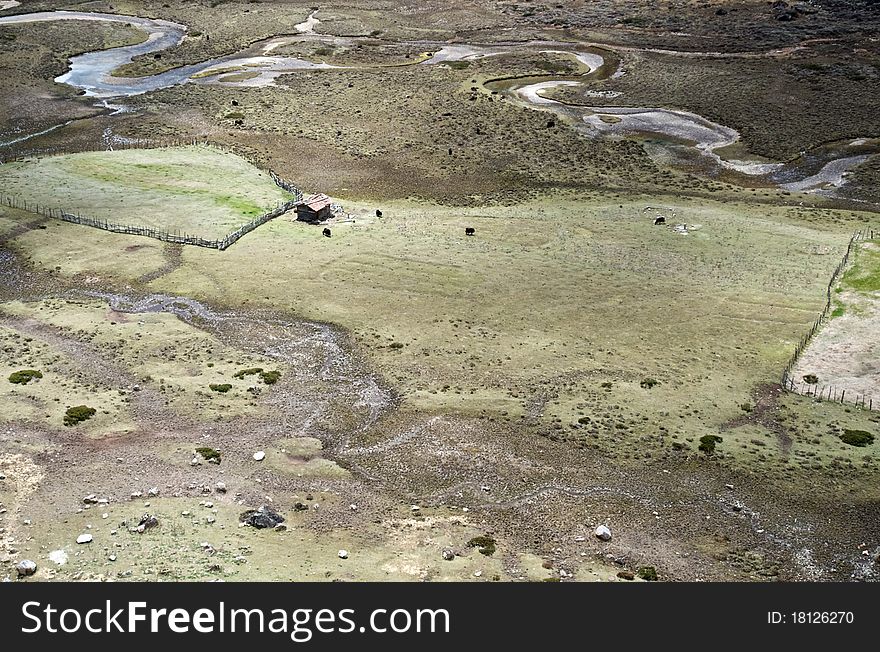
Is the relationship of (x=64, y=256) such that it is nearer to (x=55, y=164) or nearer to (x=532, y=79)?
(x=55, y=164)

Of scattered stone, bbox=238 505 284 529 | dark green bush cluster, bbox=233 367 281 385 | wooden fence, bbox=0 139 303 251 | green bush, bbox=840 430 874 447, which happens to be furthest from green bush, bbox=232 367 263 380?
green bush, bbox=840 430 874 447

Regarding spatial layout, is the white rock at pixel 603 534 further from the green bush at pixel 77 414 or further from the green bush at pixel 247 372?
the green bush at pixel 77 414

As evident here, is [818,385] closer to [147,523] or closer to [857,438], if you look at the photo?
[857,438]

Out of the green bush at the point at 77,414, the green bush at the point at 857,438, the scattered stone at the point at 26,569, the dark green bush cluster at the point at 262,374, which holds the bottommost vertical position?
the green bush at the point at 857,438

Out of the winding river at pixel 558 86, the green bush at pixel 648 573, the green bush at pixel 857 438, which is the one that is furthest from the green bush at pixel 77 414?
the winding river at pixel 558 86

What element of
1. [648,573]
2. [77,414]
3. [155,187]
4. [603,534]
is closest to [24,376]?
[77,414]

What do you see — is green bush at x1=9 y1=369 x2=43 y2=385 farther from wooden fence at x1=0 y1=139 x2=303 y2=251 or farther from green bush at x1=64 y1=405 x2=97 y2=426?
wooden fence at x1=0 y1=139 x2=303 y2=251
